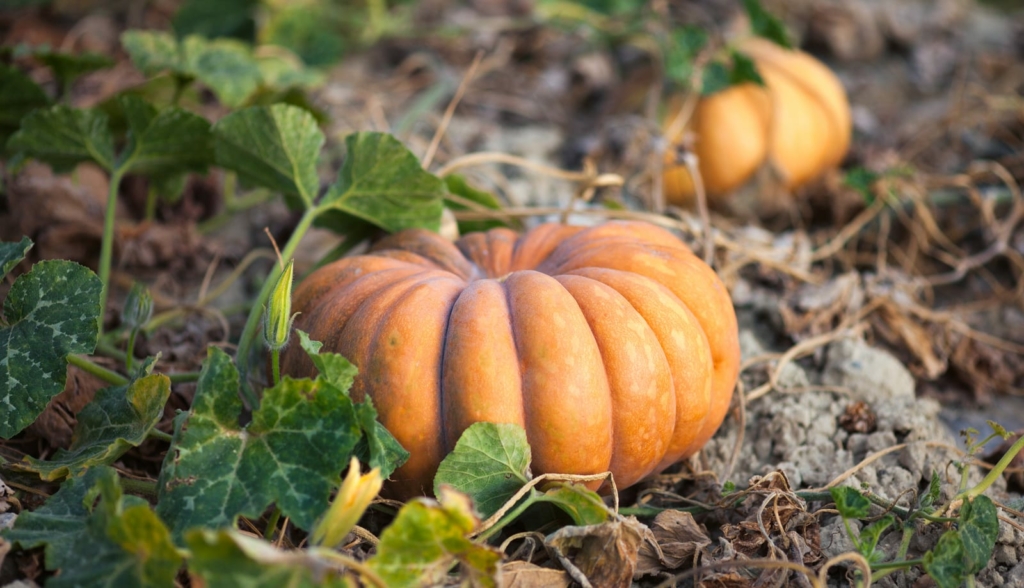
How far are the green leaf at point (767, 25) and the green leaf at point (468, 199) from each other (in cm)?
144

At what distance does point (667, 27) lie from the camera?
12.2 ft

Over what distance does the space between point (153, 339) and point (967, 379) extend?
239cm

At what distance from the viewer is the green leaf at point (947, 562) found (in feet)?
5.15

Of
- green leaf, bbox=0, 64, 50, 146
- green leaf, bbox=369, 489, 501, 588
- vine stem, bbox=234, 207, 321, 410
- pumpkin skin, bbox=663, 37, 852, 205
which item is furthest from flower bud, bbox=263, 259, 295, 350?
pumpkin skin, bbox=663, 37, 852, 205

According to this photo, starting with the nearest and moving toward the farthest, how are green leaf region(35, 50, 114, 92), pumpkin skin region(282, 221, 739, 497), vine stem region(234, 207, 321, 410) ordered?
pumpkin skin region(282, 221, 739, 497)
vine stem region(234, 207, 321, 410)
green leaf region(35, 50, 114, 92)

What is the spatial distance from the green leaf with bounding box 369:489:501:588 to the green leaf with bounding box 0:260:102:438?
769 millimetres

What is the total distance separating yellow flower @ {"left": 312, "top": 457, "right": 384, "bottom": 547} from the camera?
138 centimetres

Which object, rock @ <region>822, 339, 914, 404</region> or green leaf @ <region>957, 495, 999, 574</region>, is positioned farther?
rock @ <region>822, 339, 914, 404</region>

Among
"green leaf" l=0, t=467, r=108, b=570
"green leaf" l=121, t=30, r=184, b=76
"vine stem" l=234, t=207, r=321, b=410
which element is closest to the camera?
"green leaf" l=0, t=467, r=108, b=570

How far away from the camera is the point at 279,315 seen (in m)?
1.63

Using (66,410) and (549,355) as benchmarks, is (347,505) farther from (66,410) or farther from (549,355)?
(66,410)

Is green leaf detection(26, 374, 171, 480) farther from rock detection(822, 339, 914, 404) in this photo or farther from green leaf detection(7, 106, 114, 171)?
rock detection(822, 339, 914, 404)

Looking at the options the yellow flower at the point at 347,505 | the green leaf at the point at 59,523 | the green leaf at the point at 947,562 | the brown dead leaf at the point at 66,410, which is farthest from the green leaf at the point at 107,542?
the green leaf at the point at 947,562

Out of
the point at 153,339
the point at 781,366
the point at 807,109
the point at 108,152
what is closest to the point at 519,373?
the point at 781,366
